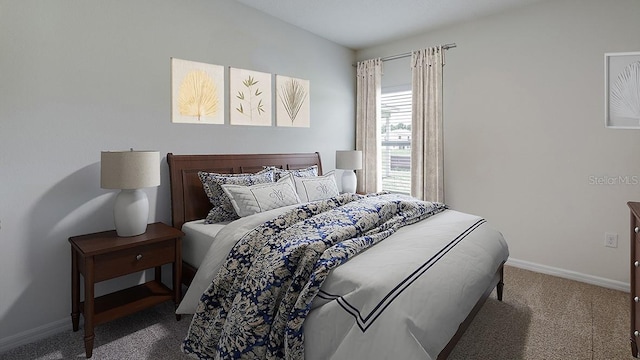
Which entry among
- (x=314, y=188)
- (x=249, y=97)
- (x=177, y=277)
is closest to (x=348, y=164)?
(x=314, y=188)

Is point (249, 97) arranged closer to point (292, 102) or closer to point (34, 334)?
point (292, 102)

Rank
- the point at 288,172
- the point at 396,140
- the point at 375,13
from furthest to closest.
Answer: the point at 396,140, the point at 375,13, the point at 288,172

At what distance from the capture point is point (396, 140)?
4.39 m

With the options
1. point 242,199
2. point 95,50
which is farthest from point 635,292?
point 95,50

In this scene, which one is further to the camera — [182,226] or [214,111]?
[214,111]

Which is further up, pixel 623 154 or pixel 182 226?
pixel 623 154

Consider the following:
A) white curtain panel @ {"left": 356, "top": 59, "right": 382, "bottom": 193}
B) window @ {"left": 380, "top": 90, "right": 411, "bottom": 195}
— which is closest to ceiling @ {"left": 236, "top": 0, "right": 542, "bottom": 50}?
white curtain panel @ {"left": 356, "top": 59, "right": 382, "bottom": 193}

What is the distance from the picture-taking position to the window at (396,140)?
4270mm

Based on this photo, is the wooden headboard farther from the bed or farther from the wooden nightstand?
the bed

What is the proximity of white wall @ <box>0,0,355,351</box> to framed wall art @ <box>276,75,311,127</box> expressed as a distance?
754 millimetres

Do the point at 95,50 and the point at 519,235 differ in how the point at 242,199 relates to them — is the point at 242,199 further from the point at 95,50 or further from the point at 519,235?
the point at 519,235

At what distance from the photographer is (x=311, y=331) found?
1.38 m

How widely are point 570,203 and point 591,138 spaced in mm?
615

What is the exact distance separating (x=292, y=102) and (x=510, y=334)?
2907 millimetres
